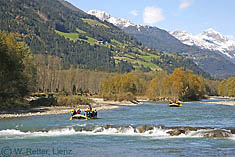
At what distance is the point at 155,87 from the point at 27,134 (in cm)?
13344

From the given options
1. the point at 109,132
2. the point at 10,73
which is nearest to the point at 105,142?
the point at 109,132

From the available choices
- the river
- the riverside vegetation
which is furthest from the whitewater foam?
the riverside vegetation

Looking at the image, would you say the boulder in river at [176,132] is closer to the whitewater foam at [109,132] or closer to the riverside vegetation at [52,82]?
the whitewater foam at [109,132]

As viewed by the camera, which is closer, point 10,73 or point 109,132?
point 109,132

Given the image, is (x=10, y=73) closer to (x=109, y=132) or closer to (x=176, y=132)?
(x=109, y=132)

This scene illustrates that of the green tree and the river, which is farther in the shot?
the green tree

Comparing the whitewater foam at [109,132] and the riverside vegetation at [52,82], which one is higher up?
the riverside vegetation at [52,82]

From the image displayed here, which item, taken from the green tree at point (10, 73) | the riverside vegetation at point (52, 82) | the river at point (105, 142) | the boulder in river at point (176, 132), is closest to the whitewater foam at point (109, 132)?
the river at point (105, 142)

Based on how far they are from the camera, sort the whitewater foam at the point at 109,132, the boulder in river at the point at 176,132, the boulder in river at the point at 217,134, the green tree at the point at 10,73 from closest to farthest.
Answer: the boulder in river at the point at 217,134
the whitewater foam at the point at 109,132
the boulder in river at the point at 176,132
the green tree at the point at 10,73

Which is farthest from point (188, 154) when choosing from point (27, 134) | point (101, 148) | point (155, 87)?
point (155, 87)

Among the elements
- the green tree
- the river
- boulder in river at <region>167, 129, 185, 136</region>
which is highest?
the green tree

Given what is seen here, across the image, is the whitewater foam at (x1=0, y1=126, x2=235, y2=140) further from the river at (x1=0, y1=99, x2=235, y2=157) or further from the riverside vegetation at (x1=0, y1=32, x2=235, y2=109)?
the riverside vegetation at (x1=0, y1=32, x2=235, y2=109)

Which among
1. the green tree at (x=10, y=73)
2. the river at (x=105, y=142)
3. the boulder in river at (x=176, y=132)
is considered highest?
the green tree at (x=10, y=73)

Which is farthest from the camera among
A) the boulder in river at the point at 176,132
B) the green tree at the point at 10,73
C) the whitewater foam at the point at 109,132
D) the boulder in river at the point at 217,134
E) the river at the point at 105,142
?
the green tree at the point at 10,73
